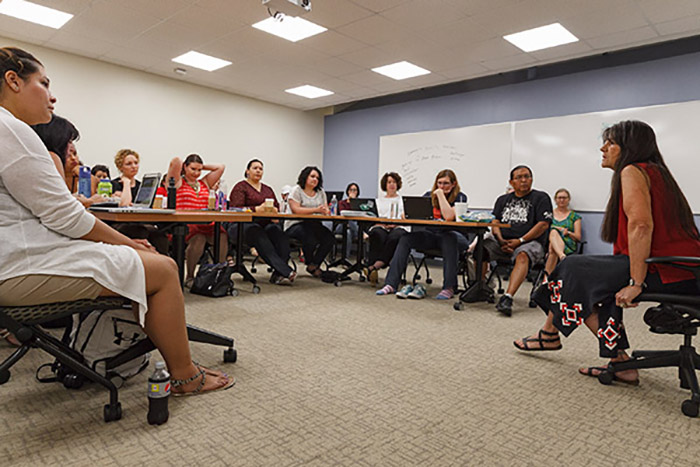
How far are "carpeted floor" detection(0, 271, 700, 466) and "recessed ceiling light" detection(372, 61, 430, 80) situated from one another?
4090mm

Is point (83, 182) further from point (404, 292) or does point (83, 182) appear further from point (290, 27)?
point (290, 27)

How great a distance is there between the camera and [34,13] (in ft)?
14.6

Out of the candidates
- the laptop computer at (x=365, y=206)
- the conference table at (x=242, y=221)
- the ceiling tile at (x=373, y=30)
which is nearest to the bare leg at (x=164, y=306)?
the conference table at (x=242, y=221)

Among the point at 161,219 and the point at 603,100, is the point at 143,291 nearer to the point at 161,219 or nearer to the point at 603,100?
the point at 161,219

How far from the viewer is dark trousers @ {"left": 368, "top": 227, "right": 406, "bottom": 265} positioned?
14.3 ft

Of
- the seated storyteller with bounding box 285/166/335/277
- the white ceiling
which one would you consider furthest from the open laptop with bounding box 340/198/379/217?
the white ceiling

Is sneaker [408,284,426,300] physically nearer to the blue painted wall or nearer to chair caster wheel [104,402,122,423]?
chair caster wheel [104,402,122,423]

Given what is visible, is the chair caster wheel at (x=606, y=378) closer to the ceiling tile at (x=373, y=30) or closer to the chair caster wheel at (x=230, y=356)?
the chair caster wheel at (x=230, y=356)

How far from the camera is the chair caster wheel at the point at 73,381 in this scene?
1656 millimetres

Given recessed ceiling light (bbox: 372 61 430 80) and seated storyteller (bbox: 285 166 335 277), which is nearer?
seated storyteller (bbox: 285 166 335 277)

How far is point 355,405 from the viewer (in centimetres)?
163

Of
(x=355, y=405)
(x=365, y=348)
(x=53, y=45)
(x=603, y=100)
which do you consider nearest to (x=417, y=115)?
(x=603, y=100)

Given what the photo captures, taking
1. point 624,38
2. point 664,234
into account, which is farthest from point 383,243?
point 624,38

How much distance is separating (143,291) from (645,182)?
1.84m
